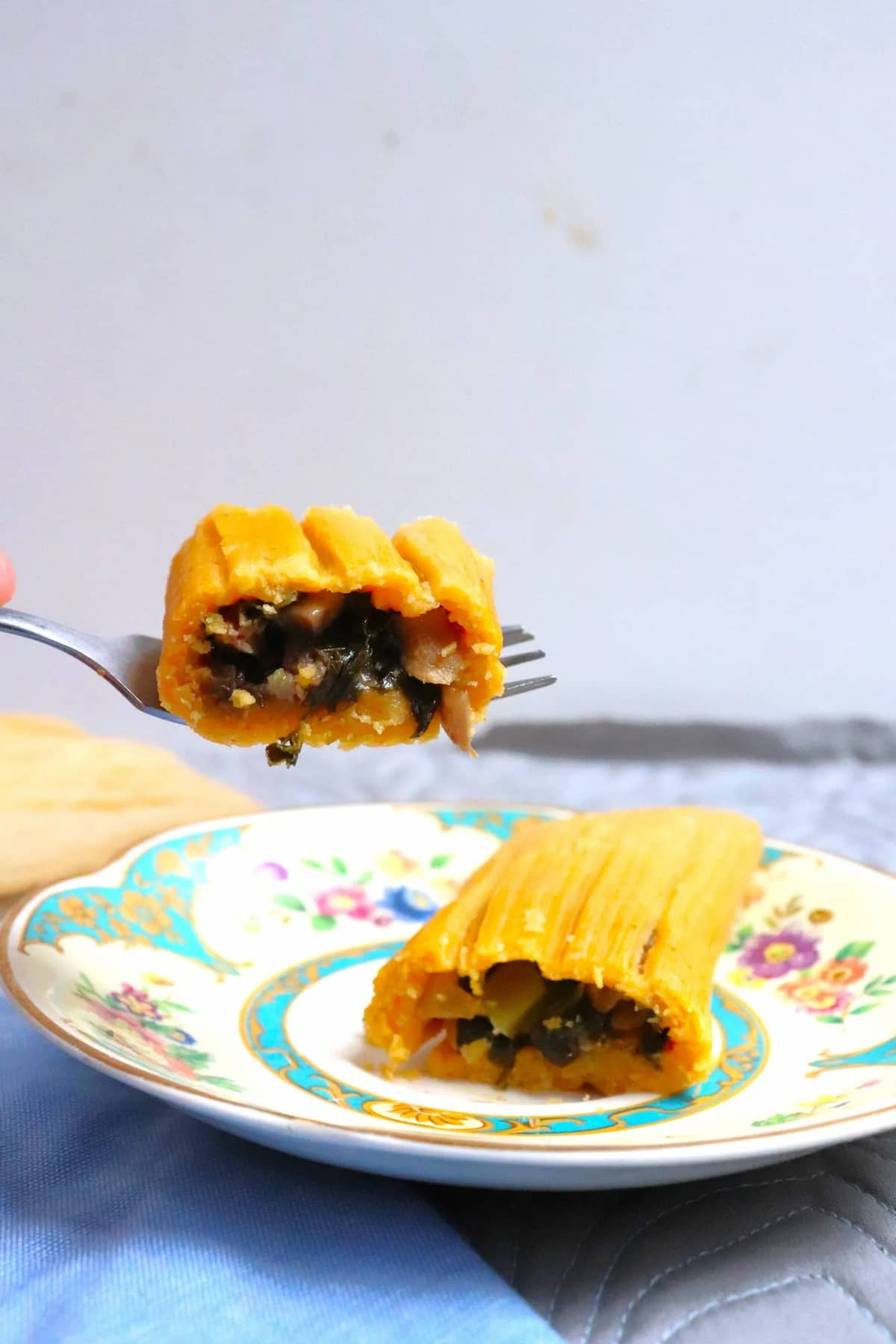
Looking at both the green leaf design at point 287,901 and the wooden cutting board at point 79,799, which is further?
the wooden cutting board at point 79,799

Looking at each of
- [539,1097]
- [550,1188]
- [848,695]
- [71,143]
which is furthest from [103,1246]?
[848,695]

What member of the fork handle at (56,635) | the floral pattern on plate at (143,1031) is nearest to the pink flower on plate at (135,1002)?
the floral pattern on plate at (143,1031)

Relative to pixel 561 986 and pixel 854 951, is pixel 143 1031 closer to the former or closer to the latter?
pixel 561 986

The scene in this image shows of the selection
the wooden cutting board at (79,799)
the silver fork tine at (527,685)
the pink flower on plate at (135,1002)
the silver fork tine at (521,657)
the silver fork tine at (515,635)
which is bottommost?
the wooden cutting board at (79,799)

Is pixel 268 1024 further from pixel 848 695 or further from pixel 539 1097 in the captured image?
pixel 848 695

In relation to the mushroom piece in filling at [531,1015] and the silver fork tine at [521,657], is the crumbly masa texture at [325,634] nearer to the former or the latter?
the silver fork tine at [521,657]

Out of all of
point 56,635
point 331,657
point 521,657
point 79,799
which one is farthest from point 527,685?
point 79,799

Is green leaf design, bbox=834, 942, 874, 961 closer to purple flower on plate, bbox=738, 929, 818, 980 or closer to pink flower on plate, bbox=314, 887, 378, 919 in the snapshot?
purple flower on plate, bbox=738, 929, 818, 980
